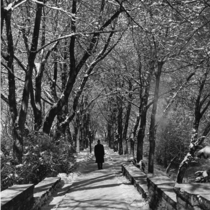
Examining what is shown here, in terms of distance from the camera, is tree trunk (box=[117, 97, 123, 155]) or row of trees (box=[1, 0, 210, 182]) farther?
tree trunk (box=[117, 97, 123, 155])

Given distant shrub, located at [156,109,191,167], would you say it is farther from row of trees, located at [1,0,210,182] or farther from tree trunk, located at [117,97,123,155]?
tree trunk, located at [117,97,123,155]

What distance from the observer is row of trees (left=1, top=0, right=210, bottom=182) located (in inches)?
408

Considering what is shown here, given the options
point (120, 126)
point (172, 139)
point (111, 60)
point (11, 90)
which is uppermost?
point (111, 60)

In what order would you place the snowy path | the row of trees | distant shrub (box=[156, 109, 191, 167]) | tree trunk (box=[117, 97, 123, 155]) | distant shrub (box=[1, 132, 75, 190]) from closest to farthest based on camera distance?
the snowy path < distant shrub (box=[1, 132, 75, 190]) < the row of trees < distant shrub (box=[156, 109, 191, 167]) < tree trunk (box=[117, 97, 123, 155])

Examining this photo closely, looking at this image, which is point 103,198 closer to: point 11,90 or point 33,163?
point 33,163

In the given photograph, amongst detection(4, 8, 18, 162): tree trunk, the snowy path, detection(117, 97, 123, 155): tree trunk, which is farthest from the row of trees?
the snowy path

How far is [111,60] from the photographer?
25.8 meters

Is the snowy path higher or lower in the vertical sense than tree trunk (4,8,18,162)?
lower

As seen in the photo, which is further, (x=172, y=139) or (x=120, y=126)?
(x=120, y=126)

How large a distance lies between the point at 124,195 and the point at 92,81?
2158 centimetres

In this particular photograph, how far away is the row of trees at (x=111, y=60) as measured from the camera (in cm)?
1038

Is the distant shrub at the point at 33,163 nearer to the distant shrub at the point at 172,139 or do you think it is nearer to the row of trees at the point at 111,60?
the row of trees at the point at 111,60

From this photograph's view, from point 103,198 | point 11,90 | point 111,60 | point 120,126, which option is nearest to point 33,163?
point 11,90

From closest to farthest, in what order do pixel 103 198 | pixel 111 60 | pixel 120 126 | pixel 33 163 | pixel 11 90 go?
pixel 103 198
pixel 33 163
pixel 11 90
pixel 111 60
pixel 120 126
